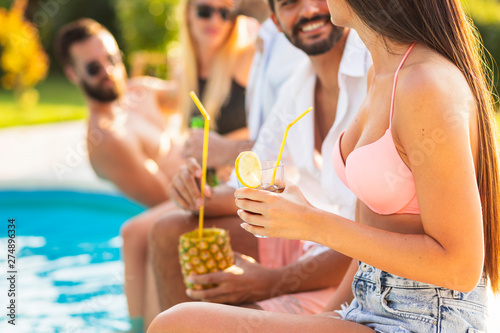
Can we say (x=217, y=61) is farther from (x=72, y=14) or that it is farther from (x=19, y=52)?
(x=72, y=14)

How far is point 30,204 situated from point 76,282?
277 centimetres

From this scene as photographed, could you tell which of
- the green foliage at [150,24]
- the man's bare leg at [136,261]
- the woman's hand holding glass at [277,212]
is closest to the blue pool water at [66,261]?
the man's bare leg at [136,261]

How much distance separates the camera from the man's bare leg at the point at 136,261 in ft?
12.1

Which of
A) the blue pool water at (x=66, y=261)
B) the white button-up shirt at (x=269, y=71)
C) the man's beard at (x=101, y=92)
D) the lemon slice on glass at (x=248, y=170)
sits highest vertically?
the white button-up shirt at (x=269, y=71)

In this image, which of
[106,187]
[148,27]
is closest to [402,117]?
[106,187]

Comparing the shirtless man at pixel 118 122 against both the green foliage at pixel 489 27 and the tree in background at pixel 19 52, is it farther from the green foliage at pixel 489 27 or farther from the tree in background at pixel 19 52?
the tree in background at pixel 19 52

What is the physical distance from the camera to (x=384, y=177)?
66.5 inches

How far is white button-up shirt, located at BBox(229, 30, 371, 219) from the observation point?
2.61 meters


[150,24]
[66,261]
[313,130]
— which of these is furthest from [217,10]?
[150,24]

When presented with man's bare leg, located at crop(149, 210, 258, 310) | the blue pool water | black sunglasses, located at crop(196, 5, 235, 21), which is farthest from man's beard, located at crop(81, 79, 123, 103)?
man's bare leg, located at crop(149, 210, 258, 310)

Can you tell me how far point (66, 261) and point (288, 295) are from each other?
3446mm

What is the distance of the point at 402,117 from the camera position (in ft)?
5.21

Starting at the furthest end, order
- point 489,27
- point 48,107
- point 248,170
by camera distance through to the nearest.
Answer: point 48,107 < point 489,27 < point 248,170

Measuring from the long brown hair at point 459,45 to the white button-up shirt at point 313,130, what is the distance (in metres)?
0.85
